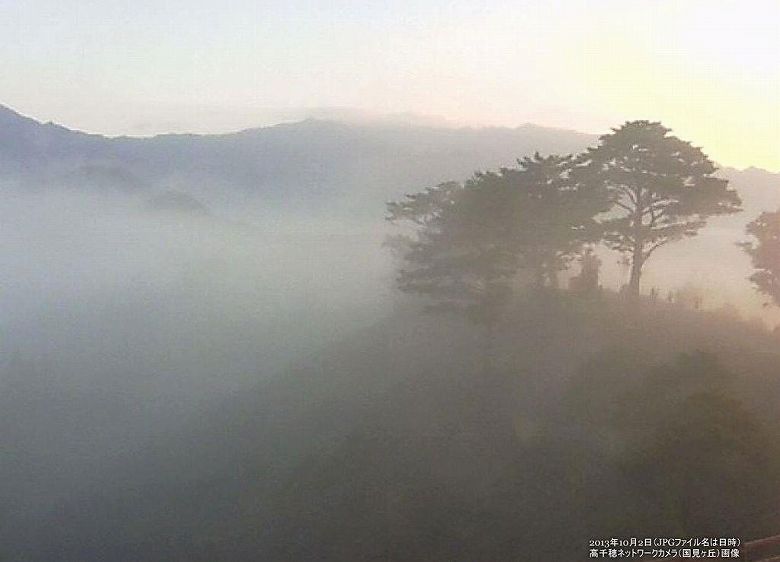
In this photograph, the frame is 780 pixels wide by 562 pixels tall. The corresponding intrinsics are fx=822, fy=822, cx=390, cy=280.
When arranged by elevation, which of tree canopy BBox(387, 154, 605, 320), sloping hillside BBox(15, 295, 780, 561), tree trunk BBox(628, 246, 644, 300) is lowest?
sloping hillside BBox(15, 295, 780, 561)

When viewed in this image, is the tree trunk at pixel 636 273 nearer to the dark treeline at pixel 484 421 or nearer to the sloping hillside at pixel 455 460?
the dark treeline at pixel 484 421

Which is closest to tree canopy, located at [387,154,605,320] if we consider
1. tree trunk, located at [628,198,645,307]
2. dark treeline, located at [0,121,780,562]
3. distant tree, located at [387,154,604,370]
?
distant tree, located at [387,154,604,370]

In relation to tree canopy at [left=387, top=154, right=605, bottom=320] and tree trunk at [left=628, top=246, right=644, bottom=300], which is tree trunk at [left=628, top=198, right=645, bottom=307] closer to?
tree trunk at [left=628, top=246, right=644, bottom=300]

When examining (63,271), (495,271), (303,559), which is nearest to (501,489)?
(303,559)

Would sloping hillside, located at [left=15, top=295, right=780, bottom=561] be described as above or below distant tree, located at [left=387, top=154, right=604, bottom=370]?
below

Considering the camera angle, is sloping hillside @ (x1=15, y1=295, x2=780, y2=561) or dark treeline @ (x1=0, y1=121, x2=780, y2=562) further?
dark treeline @ (x1=0, y1=121, x2=780, y2=562)

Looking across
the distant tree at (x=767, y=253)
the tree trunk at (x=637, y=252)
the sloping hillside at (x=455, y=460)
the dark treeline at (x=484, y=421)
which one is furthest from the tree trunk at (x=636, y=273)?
the distant tree at (x=767, y=253)
